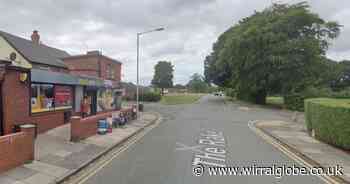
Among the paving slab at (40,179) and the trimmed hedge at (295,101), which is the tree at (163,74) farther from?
the paving slab at (40,179)

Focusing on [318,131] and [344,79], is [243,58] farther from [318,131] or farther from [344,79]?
[344,79]

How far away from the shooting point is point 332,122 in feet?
30.4

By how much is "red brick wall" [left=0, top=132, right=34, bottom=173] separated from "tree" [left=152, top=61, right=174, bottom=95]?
70.9 metres

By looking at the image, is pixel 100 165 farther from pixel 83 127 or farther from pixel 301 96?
pixel 301 96

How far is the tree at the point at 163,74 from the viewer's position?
254 ft

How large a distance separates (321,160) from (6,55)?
17594mm

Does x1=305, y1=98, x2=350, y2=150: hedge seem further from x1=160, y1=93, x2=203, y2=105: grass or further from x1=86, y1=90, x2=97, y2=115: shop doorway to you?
x1=160, y1=93, x2=203, y2=105: grass

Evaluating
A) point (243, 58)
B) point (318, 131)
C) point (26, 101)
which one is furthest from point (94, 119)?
point (243, 58)

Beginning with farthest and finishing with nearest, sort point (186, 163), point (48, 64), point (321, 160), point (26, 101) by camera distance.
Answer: point (48, 64) → point (26, 101) → point (321, 160) → point (186, 163)

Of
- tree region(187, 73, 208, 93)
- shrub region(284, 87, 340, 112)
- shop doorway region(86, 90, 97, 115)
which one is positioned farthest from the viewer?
tree region(187, 73, 208, 93)

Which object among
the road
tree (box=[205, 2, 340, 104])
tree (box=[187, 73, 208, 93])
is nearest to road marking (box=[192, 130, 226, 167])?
the road

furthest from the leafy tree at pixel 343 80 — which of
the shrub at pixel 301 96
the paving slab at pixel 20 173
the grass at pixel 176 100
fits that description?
the paving slab at pixel 20 173

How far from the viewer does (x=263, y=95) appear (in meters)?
37.7

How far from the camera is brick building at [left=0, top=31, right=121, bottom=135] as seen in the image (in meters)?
9.23
